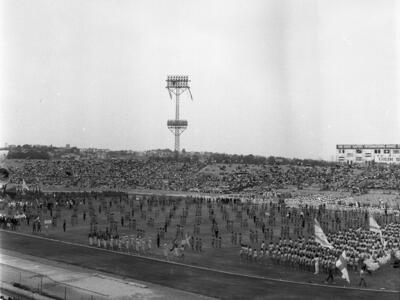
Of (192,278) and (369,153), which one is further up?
(369,153)

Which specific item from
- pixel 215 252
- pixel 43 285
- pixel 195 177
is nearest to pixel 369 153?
pixel 195 177

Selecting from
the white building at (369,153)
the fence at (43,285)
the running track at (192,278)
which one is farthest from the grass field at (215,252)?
the white building at (369,153)

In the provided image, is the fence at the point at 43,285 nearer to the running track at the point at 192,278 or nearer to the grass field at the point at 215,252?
the running track at the point at 192,278

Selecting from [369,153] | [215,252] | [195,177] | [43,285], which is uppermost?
[369,153]

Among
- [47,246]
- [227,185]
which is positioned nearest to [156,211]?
[47,246]

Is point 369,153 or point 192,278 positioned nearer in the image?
point 192,278

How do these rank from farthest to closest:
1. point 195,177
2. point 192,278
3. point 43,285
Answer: point 195,177
point 192,278
point 43,285

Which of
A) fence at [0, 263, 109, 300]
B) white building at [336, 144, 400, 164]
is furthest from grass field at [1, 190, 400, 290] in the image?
white building at [336, 144, 400, 164]

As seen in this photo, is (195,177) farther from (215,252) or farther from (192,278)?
(192,278)
